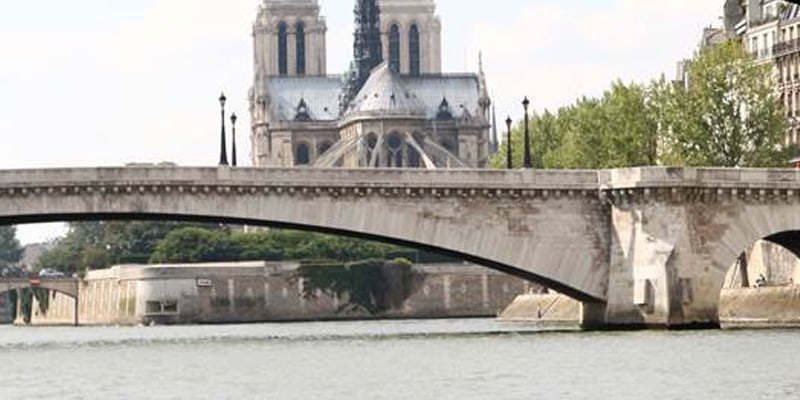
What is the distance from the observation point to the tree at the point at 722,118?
11200 centimetres

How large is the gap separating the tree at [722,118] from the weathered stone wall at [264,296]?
119 feet

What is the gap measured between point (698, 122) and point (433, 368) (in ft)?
151

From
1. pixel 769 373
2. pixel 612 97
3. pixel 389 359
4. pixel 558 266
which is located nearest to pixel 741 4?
pixel 612 97

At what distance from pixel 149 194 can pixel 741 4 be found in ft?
175

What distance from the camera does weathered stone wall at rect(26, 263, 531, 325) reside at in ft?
499

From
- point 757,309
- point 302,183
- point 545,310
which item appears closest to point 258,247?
point 545,310

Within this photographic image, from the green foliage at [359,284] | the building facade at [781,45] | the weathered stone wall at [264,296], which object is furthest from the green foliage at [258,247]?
the building facade at [781,45]

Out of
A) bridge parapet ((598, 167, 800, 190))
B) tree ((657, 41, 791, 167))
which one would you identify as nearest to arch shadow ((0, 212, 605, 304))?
bridge parapet ((598, 167, 800, 190))

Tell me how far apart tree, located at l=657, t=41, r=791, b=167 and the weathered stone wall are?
36136 mm

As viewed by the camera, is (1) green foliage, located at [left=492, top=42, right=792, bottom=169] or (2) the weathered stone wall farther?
(2) the weathered stone wall

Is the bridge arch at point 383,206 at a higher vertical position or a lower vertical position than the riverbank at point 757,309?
higher

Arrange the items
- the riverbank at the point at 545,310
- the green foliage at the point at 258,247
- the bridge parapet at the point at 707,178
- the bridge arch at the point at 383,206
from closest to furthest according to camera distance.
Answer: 1. the bridge parapet at the point at 707,178
2. the bridge arch at the point at 383,206
3. the riverbank at the point at 545,310
4. the green foliage at the point at 258,247

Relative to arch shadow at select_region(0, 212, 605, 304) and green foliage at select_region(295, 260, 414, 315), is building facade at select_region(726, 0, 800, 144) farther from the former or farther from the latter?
arch shadow at select_region(0, 212, 605, 304)

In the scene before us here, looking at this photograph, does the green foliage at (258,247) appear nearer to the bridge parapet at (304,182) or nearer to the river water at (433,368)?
the bridge parapet at (304,182)
